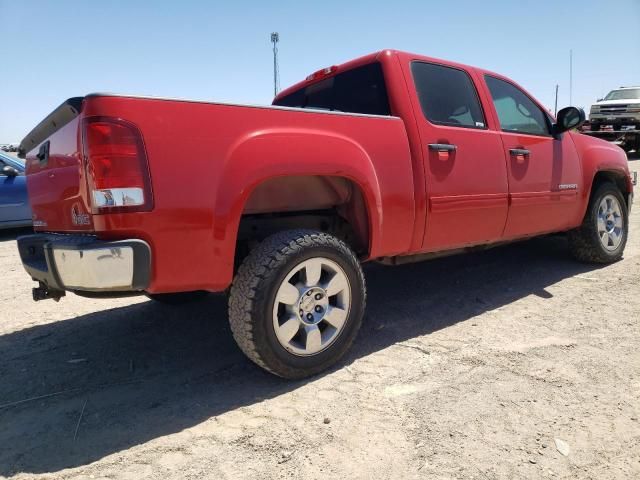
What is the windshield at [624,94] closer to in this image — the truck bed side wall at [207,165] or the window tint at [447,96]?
the window tint at [447,96]

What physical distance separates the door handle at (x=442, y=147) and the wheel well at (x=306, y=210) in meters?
0.64

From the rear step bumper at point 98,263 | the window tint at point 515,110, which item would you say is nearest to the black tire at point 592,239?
the window tint at point 515,110

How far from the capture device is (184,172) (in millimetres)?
2035

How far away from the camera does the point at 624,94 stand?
17.1 metres

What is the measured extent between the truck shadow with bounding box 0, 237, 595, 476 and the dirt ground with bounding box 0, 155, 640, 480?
0.04 feet

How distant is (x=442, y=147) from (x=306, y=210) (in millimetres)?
1008

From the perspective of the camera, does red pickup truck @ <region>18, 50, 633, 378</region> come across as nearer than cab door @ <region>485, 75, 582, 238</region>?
Yes

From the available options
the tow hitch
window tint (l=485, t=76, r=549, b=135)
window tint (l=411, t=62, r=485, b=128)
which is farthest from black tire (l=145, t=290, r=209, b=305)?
window tint (l=485, t=76, r=549, b=135)

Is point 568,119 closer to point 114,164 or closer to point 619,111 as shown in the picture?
point 114,164

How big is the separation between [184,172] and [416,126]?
1594mm

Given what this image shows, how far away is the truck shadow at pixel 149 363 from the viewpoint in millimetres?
2047

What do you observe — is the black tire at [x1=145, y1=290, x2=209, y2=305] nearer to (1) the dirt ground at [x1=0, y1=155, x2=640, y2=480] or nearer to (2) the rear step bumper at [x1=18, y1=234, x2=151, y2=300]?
(1) the dirt ground at [x1=0, y1=155, x2=640, y2=480]

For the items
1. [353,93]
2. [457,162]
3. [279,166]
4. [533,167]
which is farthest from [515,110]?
[279,166]

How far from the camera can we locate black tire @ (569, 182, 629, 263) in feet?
14.8
